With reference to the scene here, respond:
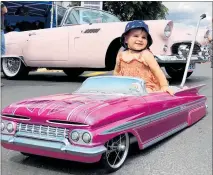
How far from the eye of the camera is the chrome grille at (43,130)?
2817 mm

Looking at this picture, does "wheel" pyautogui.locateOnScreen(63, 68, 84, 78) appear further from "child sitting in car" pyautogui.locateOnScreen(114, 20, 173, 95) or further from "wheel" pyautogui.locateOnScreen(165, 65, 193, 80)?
"child sitting in car" pyautogui.locateOnScreen(114, 20, 173, 95)

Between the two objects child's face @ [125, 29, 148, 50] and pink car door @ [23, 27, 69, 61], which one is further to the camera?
pink car door @ [23, 27, 69, 61]

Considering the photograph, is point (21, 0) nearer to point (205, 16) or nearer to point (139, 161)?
point (205, 16)

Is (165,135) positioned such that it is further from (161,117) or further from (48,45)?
(48,45)

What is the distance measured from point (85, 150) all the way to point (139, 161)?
2.48ft

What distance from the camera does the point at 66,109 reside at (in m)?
2.90

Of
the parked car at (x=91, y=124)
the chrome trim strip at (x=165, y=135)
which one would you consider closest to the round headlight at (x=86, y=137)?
the parked car at (x=91, y=124)

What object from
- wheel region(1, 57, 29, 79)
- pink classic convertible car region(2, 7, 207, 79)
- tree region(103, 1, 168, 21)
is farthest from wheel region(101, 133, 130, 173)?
tree region(103, 1, 168, 21)

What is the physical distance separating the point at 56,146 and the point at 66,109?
30cm

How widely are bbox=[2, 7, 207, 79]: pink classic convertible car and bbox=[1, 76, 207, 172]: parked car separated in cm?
318

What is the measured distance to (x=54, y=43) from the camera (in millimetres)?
7910

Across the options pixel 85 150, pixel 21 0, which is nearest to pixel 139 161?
pixel 85 150

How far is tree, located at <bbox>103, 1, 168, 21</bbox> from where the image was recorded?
23766 millimetres

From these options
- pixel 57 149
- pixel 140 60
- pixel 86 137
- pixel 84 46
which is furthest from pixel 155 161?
pixel 84 46
